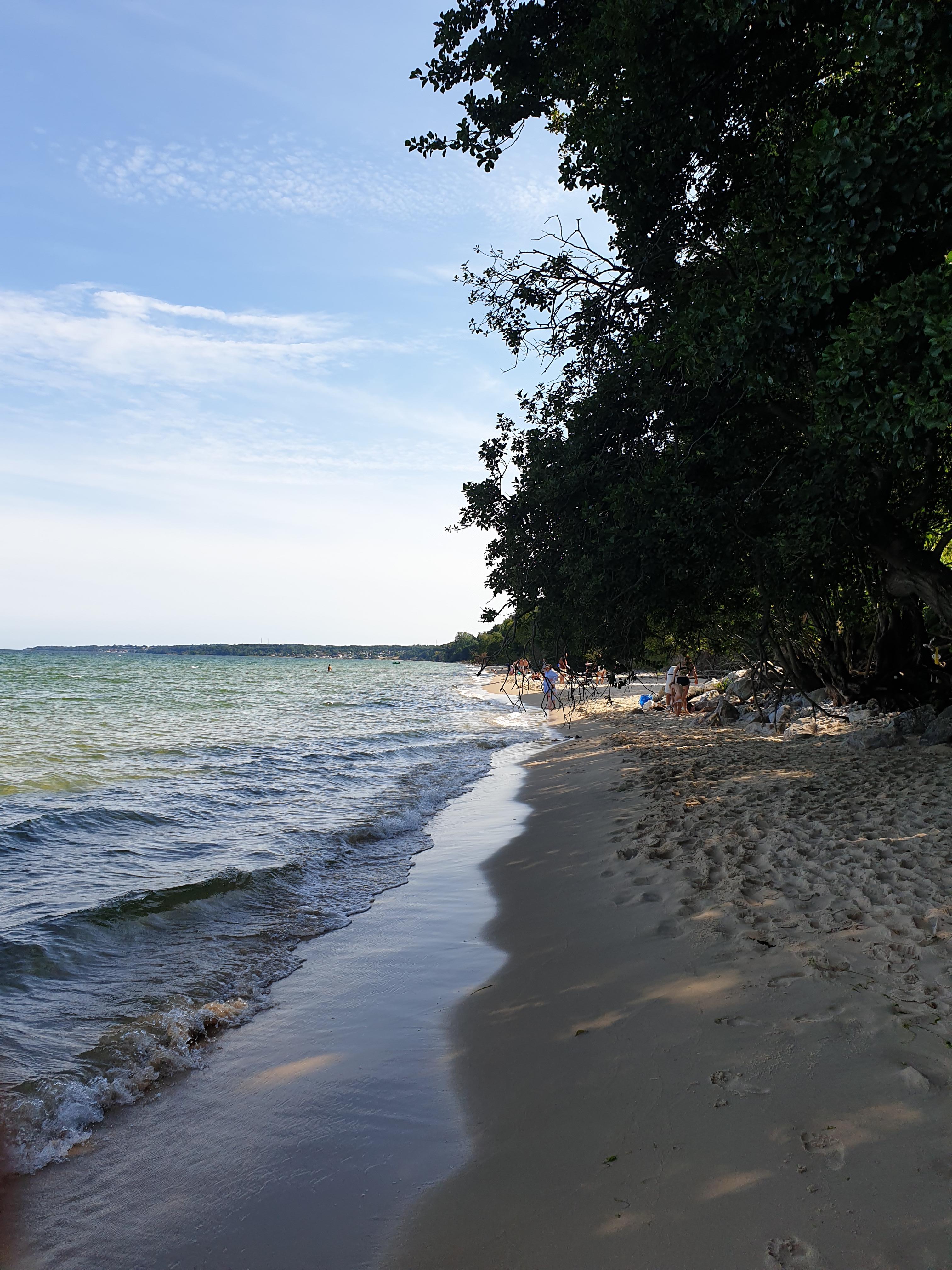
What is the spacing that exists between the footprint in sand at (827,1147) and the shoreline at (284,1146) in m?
1.46

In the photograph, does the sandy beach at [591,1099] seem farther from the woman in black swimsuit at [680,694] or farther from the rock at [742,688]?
the woman in black swimsuit at [680,694]

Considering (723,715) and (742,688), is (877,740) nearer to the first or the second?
(723,715)

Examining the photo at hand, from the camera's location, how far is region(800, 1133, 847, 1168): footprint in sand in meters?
2.70

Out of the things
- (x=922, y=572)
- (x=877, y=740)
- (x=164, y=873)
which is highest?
(x=922, y=572)

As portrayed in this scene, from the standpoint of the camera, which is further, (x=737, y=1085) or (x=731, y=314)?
(x=731, y=314)

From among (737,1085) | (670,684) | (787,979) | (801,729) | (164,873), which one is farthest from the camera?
(670,684)

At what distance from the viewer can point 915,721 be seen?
11609mm

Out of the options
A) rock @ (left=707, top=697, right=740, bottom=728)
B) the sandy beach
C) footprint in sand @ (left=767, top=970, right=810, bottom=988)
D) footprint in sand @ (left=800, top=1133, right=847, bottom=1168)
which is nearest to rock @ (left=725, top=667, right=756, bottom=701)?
rock @ (left=707, top=697, right=740, bottom=728)

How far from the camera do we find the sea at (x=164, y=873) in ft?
14.6

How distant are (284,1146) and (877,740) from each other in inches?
416

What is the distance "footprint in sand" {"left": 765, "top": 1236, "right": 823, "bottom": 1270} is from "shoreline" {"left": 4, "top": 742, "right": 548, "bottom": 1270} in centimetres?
140

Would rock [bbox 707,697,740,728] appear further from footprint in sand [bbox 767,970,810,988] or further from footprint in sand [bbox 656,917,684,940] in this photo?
footprint in sand [bbox 767,970,810,988]

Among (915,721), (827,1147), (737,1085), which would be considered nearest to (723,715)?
(915,721)

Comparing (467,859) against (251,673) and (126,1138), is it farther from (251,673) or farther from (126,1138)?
(251,673)
